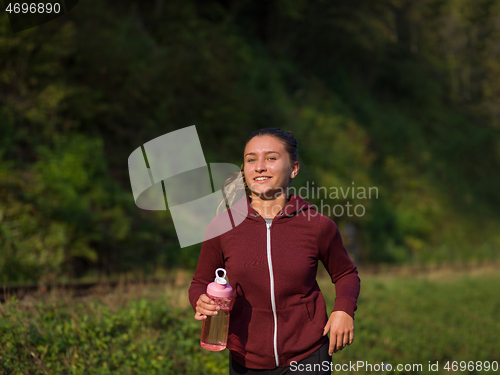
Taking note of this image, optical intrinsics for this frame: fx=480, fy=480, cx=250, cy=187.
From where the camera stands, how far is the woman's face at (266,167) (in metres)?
2.77

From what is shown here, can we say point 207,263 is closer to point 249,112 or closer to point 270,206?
point 270,206

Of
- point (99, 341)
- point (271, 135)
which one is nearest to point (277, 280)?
point (271, 135)

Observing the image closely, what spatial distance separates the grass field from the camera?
4234 millimetres

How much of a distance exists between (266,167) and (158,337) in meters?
3.13

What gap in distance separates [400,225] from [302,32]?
13.2m

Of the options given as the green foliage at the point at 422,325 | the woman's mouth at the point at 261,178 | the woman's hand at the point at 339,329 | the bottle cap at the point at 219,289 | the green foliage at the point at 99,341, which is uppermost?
the woman's mouth at the point at 261,178

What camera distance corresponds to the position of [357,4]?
103 ft

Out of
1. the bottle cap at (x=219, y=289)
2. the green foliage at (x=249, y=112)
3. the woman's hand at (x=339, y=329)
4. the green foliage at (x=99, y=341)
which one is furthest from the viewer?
the green foliage at (x=249, y=112)

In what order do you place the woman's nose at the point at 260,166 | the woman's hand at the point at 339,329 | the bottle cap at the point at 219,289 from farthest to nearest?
1. the woman's nose at the point at 260,166
2. the woman's hand at the point at 339,329
3. the bottle cap at the point at 219,289

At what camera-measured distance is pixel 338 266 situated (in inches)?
109

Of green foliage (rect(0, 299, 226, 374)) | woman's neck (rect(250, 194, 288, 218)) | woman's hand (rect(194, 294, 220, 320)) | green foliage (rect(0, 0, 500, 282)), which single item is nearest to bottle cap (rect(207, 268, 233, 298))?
woman's hand (rect(194, 294, 220, 320))

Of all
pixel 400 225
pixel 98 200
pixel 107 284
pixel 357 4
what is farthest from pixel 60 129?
pixel 357 4

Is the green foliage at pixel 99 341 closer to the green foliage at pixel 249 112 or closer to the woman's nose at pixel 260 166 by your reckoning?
the woman's nose at pixel 260 166

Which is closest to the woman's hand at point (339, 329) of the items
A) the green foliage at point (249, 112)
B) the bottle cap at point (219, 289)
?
the bottle cap at point (219, 289)
